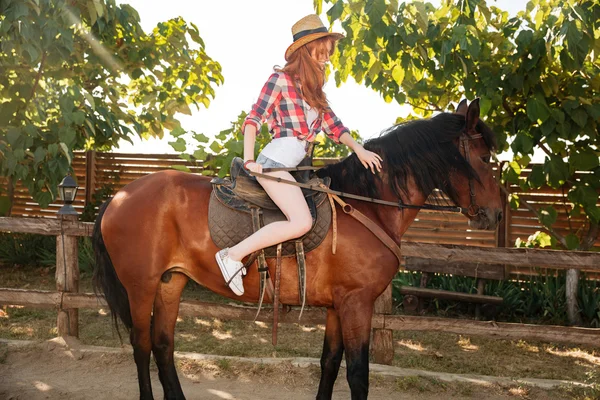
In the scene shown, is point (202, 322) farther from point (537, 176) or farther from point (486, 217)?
point (486, 217)

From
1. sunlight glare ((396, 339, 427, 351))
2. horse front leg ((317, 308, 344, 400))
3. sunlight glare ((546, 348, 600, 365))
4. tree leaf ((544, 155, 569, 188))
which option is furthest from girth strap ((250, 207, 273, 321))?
sunlight glare ((546, 348, 600, 365))

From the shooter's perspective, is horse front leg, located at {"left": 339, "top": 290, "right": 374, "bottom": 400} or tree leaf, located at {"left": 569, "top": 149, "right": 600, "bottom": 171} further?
tree leaf, located at {"left": 569, "top": 149, "right": 600, "bottom": 171}

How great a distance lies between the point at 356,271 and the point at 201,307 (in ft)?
8.40

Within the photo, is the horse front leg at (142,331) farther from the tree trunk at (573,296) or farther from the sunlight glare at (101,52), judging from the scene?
the tree trunk at (573,296)

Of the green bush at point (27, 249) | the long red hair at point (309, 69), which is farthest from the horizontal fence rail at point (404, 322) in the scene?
the green bush at point (27, 249)

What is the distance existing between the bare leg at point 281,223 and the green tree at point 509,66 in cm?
290

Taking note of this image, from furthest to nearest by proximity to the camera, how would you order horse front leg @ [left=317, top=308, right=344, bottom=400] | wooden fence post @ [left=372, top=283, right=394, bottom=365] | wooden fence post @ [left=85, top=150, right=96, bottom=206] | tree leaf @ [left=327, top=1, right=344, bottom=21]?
1. wooden fence post @ [left=85, top=150, right=96, bottom=206]
2. tree leaf @ [left=327, top=1, right=344, bottom=21]
3. wooden fence post @ [left=372, top=283, right=394, bottom=365]
4. horse front leg @ [left=317, top=308, right=344, bottom=400]

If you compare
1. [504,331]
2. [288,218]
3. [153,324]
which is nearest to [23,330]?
[153,324]

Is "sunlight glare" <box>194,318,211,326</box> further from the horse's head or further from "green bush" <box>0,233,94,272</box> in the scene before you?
the horse's head

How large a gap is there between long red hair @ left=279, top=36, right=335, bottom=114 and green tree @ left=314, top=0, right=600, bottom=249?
247 centimetres

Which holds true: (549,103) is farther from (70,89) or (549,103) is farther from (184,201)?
(70,89)

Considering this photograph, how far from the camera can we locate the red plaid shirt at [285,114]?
11.5ft

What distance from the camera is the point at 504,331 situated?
17.4 ft

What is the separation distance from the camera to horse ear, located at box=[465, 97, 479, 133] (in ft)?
11.6
